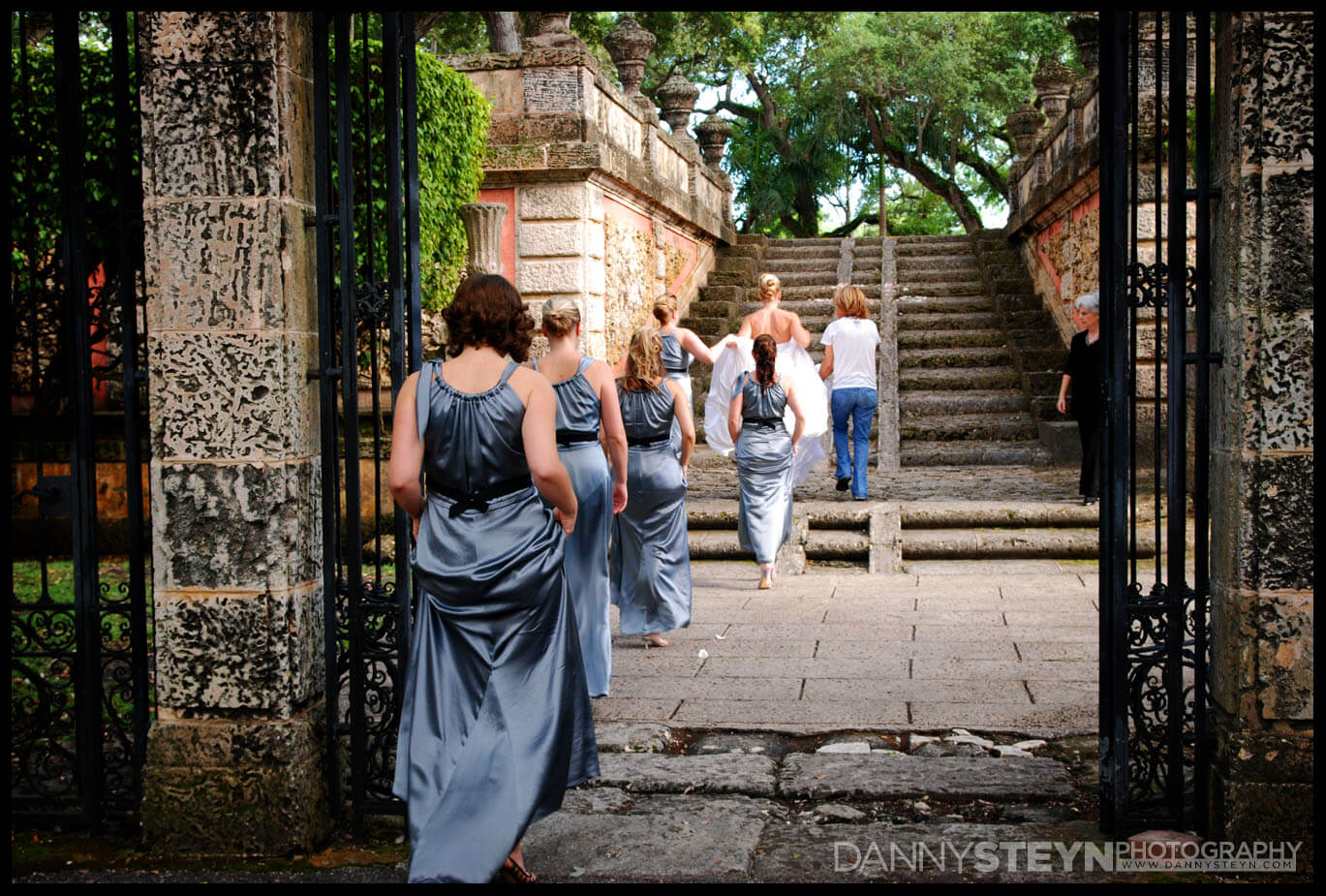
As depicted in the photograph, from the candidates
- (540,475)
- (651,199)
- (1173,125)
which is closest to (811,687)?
(540,475)

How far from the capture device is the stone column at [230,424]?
4.14m

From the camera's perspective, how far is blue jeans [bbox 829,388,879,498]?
11.0 m

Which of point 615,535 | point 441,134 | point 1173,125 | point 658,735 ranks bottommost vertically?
point 658,735

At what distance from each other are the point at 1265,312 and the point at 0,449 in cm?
362

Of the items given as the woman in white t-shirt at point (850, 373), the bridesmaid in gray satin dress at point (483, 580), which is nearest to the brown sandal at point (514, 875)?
the bridesmaid in gray satin dress at point (483, 580)

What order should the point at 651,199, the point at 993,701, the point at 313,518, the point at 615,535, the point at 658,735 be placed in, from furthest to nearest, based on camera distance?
1. the point at 651,199
2. the point at 615,535
3. the point at 993,701
4. the point at 658,735
5. the point at 313,518

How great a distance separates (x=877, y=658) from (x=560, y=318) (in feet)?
7.95

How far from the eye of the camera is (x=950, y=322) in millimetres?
16875

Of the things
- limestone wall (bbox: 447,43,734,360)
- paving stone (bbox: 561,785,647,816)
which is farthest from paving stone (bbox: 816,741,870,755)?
limestone wall (bbox: 447,43,734,360)

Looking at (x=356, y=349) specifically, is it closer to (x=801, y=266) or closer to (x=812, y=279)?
(x=812, y=279)

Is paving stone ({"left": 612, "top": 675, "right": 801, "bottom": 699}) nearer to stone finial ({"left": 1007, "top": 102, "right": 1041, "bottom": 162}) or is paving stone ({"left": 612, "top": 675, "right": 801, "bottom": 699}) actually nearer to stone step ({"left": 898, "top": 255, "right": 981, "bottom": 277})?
stone step ({"left": 898, "top": 255, "right": 981, "bottom": 277})

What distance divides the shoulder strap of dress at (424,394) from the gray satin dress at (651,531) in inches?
131

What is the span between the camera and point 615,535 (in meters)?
7.40

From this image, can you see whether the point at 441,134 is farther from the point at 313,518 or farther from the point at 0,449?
the point at 0,449
